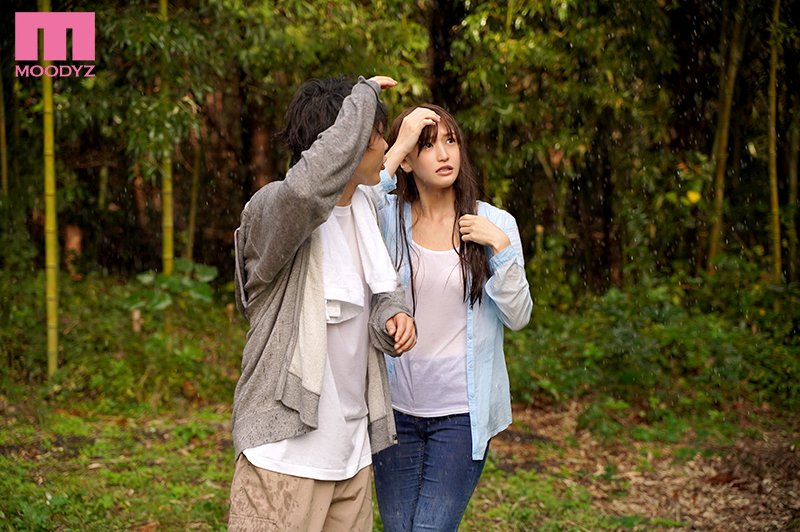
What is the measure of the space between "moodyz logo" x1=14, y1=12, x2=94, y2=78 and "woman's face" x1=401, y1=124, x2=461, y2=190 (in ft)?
11.1

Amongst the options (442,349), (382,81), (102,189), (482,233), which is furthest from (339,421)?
(102,189)

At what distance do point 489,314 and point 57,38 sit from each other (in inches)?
149

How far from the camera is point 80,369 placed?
5766mm

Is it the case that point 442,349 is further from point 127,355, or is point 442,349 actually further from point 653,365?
point 127,355

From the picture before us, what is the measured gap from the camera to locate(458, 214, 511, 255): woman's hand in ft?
7.73

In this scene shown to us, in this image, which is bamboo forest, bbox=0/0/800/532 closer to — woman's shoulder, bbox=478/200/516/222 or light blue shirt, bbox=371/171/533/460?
light blue shirt, bbox=371/171/533/460

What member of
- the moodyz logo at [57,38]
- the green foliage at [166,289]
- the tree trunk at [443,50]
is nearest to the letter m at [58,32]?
the moodyz logo at [57,38]

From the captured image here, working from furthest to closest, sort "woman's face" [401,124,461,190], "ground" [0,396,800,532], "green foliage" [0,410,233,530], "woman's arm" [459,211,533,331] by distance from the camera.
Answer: "ground" [0,396,800,532] < "green foliage" [0,410,233,530] < "woman's face" [401,124,461,190] < "woman's arm" [459,211,533,331]

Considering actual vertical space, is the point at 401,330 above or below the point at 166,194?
below

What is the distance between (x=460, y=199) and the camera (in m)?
2.53

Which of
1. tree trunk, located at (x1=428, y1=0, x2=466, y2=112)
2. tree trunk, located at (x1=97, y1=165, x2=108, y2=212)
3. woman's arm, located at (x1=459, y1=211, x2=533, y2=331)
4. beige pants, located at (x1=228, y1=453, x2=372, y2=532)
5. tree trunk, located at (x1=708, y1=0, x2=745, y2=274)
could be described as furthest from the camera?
tree trunk, located at (x1=97, y1=165, x2=108, y2=212)

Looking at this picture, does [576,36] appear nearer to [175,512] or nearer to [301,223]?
[175,512]

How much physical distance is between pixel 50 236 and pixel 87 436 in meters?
1.16

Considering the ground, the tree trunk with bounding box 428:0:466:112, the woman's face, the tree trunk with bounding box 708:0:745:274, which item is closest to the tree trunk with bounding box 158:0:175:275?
the ground
